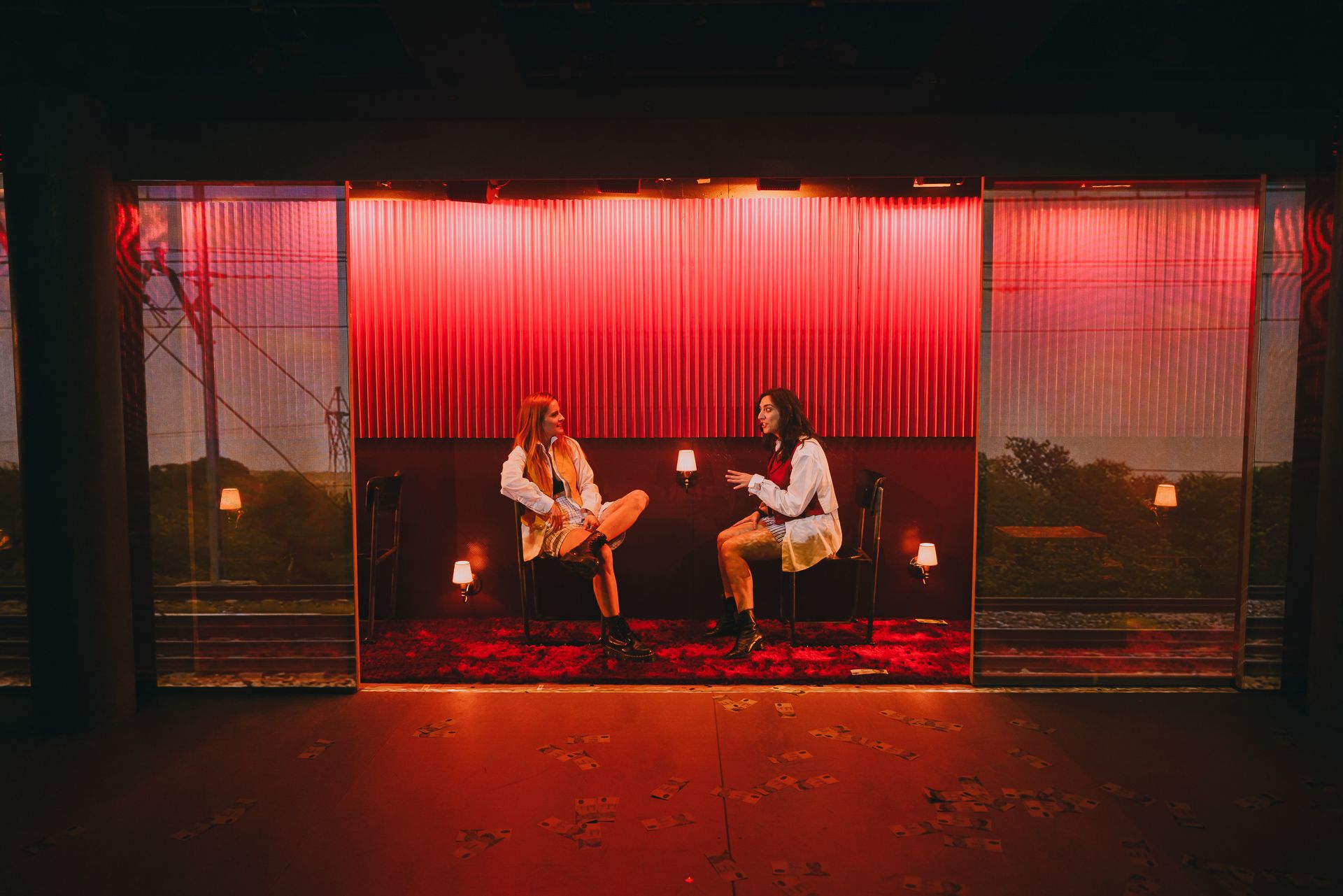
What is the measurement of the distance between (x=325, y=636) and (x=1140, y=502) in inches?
161

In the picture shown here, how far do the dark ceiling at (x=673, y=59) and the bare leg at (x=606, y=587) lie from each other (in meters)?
2.34

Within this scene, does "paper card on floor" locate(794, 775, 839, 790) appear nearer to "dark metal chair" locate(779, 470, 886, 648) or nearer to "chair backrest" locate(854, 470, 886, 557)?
"dark metal chair" locate(779, 470, 886, 648)

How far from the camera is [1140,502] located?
388cm

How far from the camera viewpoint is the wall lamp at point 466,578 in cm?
486

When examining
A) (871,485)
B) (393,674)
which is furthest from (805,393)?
(393,674)

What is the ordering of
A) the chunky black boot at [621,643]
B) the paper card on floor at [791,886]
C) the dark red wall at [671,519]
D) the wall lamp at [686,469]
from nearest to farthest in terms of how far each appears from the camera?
the paper card on floor at [791,886]
the chunky black boot at [621,643]
the wall lamp at [686,469]
the dark red wall at [671,519]

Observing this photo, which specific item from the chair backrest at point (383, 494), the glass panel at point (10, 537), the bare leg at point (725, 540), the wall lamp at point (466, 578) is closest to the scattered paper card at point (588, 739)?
the bare leg at point (725, 540)

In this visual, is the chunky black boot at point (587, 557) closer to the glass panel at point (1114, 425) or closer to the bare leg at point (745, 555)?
the bare leg at point (745, 555)

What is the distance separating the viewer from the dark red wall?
5.14m

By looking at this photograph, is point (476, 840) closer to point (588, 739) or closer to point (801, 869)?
point (588, 739)

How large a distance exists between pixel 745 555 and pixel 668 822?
6.58 ft

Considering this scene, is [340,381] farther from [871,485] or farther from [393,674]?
[871,485]

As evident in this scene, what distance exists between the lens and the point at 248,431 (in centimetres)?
379

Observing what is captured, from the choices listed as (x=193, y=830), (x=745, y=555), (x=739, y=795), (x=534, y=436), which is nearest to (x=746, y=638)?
(x=745, y=555)
